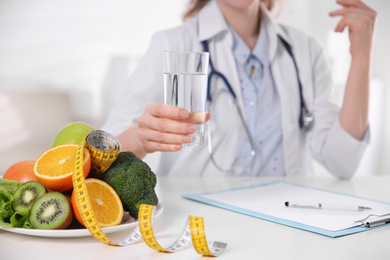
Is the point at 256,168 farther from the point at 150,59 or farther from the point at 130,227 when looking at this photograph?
the point at 130,227

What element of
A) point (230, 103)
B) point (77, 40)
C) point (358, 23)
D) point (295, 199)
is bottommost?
point (295, 199)

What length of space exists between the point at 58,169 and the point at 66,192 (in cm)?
5

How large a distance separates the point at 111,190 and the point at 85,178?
0.05 m

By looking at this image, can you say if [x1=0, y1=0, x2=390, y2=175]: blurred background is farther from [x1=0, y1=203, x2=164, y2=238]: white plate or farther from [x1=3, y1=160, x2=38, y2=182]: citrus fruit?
[x1=0, y1=203, x2=164, y2=238]: white plate

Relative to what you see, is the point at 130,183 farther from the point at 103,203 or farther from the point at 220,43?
the point at 220,43

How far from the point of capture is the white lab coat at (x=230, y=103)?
1.70 meters

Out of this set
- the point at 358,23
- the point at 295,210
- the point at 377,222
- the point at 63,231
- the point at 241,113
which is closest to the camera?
the point at 63,231

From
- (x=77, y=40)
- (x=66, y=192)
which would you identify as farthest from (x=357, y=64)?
(x=77, y=40)

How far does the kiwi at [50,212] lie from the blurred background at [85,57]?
3.25 meters

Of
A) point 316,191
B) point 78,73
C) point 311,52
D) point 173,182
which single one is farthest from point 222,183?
point 78,73

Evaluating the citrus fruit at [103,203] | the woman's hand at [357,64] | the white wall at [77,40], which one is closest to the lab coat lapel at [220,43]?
the woman's hand at [357,64]

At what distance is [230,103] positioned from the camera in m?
1.78

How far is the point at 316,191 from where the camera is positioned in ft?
4.04

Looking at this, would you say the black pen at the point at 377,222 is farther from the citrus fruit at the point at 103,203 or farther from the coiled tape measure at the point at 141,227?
the citrus fruit at the point at 103,203
